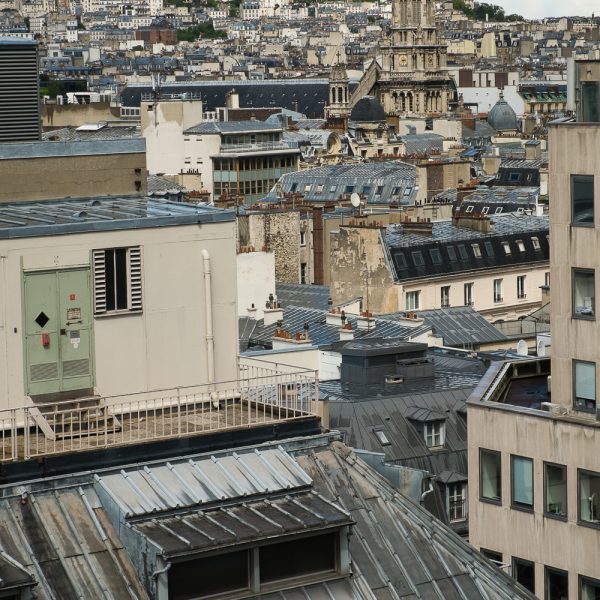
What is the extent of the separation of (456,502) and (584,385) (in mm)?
9331

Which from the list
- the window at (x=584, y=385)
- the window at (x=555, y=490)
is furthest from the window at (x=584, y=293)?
the window at (x=555, y=490)

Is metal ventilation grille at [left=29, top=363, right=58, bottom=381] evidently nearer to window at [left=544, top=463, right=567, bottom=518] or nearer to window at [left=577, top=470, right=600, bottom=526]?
window at [left=577, top=470, right=600, bottom=526]

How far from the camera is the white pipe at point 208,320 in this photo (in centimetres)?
1825

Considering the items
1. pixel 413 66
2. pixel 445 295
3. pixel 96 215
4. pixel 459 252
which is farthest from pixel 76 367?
pixel 413 66

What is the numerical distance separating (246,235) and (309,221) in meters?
2.98

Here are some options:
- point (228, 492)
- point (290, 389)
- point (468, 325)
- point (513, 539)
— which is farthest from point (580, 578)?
point (468, 325)

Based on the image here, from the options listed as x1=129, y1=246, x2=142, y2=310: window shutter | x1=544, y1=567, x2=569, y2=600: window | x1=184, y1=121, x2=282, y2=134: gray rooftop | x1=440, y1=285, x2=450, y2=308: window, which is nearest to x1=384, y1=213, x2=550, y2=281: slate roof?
x1=440, y1=285, x2=450, y2=308: window

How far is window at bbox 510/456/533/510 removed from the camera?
88.1 ft

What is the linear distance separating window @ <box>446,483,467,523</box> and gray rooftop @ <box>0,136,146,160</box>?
15518 mm

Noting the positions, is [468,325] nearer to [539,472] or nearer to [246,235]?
[246,235]

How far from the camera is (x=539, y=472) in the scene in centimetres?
2658

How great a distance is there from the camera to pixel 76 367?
1781cm

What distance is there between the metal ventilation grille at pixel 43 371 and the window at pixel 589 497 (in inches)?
383

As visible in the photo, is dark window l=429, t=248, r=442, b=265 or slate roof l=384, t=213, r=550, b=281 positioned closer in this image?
slate roof l=384, t=213, r=550, b=281
